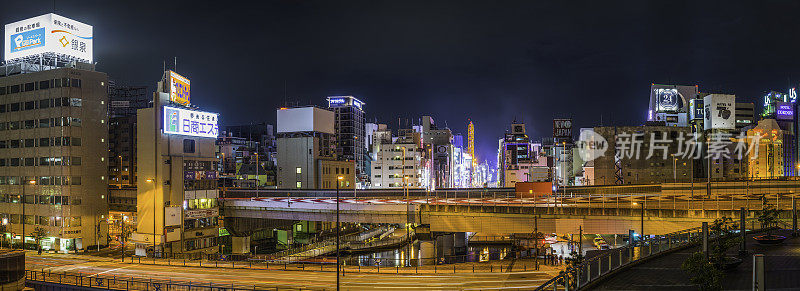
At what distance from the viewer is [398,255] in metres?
69.7

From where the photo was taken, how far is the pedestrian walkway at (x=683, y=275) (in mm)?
17250

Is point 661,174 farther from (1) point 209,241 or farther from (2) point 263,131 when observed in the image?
(2) point 263,131

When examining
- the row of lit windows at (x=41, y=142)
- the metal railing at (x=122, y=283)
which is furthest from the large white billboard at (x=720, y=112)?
the row of lit windows at (x=41, y=142)

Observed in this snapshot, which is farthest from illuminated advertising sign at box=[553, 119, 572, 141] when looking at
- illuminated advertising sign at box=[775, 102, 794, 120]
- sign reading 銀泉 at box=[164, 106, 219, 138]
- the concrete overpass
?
sign reading 銀泉 at box=[164, 106, 219, 138]

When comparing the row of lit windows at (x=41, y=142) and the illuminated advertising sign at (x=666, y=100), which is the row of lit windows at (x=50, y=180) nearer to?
the row of lit windows at (x=41, y=142)

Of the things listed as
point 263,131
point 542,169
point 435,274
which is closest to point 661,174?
point 542,169

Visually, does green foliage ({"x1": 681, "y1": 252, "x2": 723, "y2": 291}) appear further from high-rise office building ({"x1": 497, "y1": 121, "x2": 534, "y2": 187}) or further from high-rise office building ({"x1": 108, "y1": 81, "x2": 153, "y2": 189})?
high-rise office building ({"x1": 497, "y1": 121, "x2": 534, "y2": 187})

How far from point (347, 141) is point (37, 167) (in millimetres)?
94477

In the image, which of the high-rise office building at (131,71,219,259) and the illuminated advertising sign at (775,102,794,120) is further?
the illuminated advertising sign at (775,102,794,120)

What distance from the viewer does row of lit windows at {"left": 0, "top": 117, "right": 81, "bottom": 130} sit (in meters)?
58.4

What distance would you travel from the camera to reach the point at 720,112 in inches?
4633

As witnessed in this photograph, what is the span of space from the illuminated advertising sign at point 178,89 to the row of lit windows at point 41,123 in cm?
1094

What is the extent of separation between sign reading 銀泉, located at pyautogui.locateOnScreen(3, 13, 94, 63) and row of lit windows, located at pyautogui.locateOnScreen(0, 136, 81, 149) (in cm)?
1070

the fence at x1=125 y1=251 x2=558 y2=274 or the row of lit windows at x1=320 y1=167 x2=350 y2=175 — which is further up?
the row of lit windows at x1=320 y1=167 x2=350 y2=175
